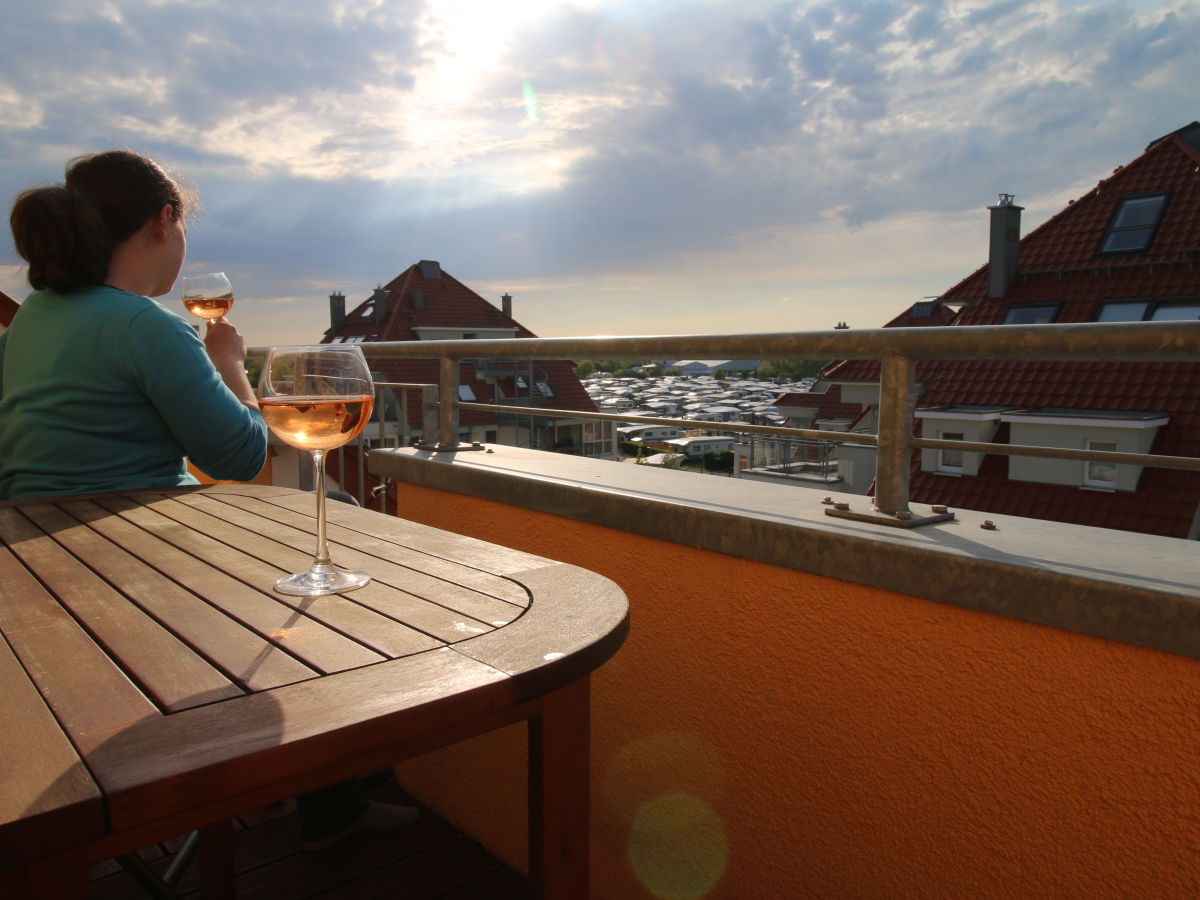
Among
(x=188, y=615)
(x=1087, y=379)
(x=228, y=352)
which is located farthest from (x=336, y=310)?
(x=188, y=615)

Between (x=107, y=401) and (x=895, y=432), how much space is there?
1742 millimetres

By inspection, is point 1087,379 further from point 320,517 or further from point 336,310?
point 336,310

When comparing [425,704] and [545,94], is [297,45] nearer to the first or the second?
[545,94]

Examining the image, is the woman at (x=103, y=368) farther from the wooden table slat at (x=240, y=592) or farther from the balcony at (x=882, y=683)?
the balcony at (x=882, y=683)

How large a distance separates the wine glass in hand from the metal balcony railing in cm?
99

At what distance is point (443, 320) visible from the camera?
111 feet

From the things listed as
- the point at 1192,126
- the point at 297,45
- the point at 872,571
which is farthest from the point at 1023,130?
the point at 872,571

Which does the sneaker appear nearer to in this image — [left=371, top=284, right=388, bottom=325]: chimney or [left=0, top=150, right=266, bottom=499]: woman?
[left=0, top=150, right=266, bottom=499]: woman

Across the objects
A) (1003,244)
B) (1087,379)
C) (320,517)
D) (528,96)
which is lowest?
(1087,379)

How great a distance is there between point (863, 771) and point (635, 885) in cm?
80

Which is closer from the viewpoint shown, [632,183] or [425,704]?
[425,704]

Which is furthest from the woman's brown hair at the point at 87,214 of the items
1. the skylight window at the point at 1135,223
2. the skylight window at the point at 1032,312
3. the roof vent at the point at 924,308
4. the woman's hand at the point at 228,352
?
the roof vent at the point at 924,308

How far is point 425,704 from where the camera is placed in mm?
754

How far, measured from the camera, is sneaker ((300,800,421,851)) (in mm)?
2197
